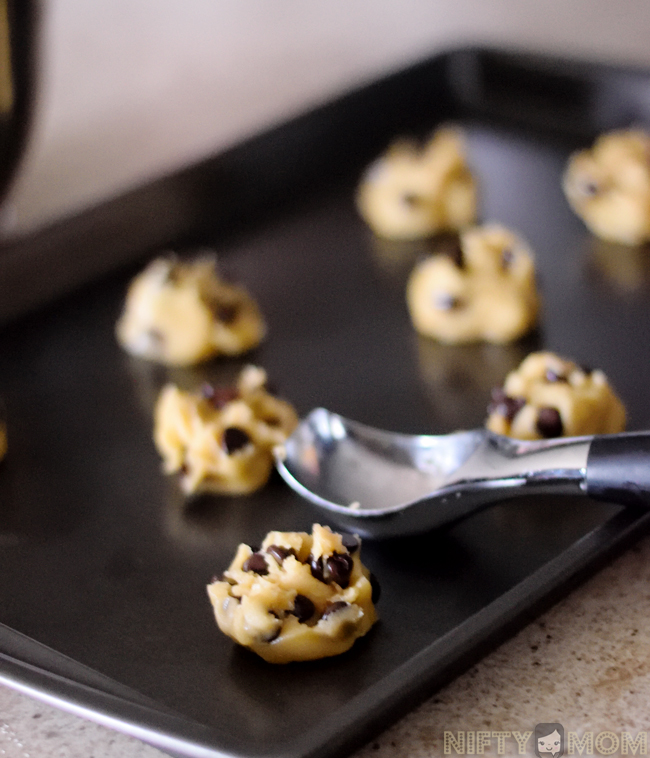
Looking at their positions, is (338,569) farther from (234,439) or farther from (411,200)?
(411,200)

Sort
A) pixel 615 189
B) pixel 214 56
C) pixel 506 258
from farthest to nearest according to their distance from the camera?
pixel 214 56 → pixel 615 189 → pixel 506 258

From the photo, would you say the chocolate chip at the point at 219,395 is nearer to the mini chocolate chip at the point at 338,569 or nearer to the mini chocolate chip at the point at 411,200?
the mini chocolate chip at the point at 338,569

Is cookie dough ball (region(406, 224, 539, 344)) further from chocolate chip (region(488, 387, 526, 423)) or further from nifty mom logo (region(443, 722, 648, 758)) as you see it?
nifty mom logo (region(443, 722, 648, 758))

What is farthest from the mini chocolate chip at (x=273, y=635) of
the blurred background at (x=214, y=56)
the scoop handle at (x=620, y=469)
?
the blurred background at (x=214, y=56)

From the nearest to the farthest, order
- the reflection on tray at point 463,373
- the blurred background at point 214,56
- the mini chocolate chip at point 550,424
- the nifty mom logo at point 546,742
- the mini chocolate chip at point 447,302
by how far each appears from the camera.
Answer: the nifty mom logo at point 546,742
the mini chocolate chip at point 550,424
the reflection on tray at point 463,373
the mini chocolate chip at point 447,302
the blurred background at point 214,56

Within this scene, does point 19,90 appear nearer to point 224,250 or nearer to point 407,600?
point 224,250

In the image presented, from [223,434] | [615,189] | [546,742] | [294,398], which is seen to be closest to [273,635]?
[546,742]
